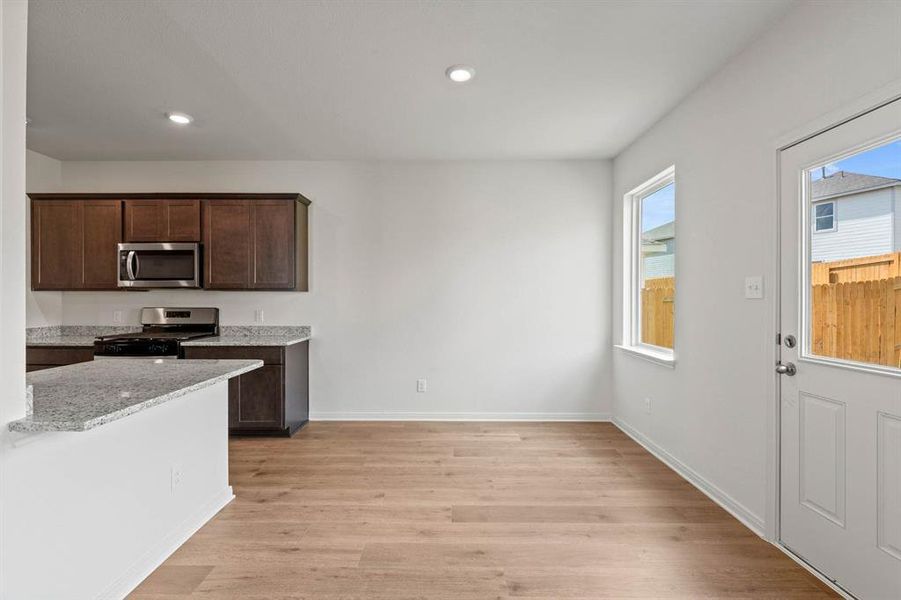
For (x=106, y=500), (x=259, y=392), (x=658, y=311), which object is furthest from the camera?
(x=259, y=392)

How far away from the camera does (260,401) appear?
13.0ft

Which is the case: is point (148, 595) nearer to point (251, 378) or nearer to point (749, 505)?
point (251, 378)

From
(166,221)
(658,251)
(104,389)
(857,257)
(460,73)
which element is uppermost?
(460,73)

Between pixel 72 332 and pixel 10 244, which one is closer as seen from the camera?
pixel 10 244

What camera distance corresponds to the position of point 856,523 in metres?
1.83

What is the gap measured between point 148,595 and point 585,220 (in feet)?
14.0

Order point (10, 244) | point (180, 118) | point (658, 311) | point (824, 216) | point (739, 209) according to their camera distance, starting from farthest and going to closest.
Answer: point (658, 311), point (180, 118), point (739, 209), point (824, 216), point (10, 244)

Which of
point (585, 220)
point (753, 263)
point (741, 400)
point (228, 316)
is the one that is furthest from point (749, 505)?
point (228, 316)

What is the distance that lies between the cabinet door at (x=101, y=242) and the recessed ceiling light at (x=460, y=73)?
3.42m

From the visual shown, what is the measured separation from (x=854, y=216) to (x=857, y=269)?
0.22 m

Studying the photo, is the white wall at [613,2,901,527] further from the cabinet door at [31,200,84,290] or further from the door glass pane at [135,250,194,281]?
the cabinet door at [31,200,84,290]

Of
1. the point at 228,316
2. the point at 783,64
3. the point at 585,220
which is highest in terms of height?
the point at 783,64

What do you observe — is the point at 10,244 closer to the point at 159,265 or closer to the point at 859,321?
the point at 859,321

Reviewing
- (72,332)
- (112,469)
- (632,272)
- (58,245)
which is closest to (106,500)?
(112,469)
